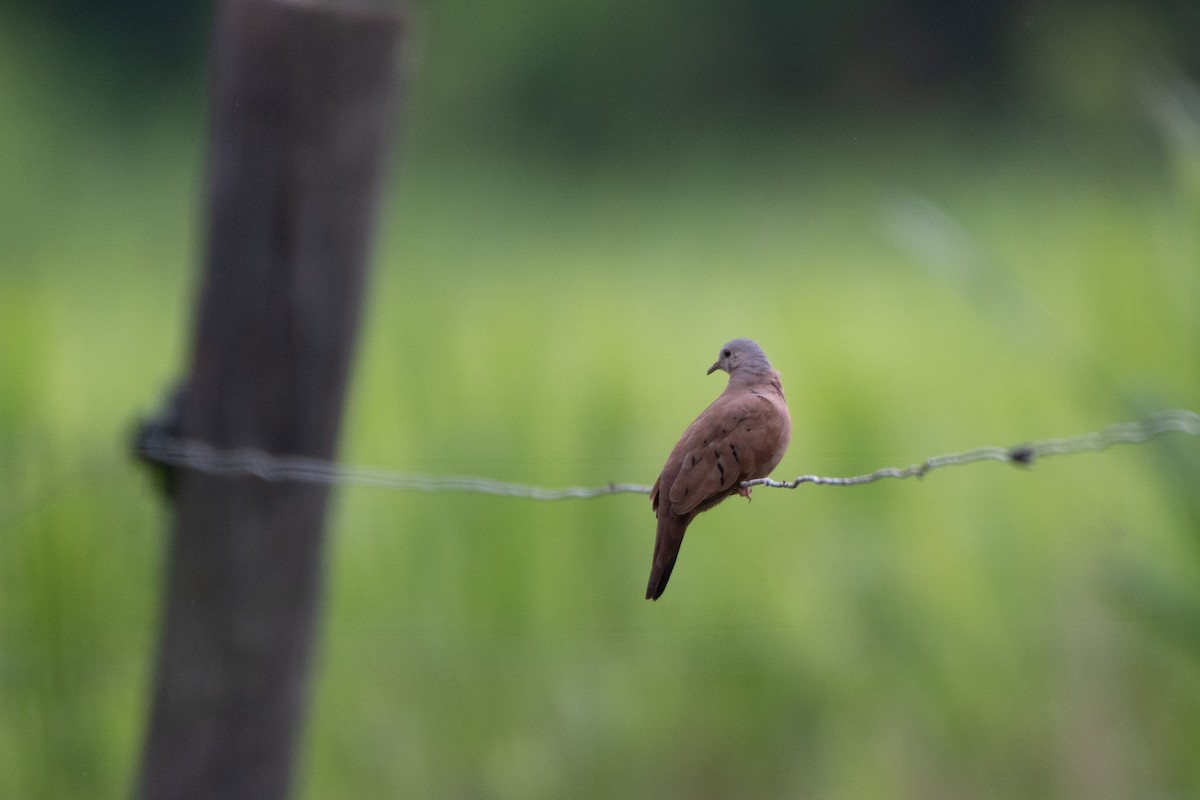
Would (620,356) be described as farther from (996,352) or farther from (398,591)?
(996,352)

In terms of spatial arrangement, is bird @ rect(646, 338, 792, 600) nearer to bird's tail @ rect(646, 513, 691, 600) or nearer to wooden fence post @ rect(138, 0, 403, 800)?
bird's tail @ rect(646, 513, 691, 600)

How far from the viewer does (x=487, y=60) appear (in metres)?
1.18

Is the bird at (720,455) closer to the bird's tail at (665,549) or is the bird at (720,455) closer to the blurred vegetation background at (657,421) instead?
the bird's tail at (665,549)

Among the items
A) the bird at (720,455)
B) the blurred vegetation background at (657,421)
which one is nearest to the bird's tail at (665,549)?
the bird at (720,455)

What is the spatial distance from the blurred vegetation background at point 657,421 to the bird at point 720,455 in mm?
327

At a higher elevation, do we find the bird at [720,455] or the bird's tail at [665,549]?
the bird at [720,455]

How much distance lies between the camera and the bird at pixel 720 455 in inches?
12.1

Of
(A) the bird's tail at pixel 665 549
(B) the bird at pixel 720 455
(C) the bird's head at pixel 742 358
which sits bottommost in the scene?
(A) the bird's tail at pixel 665 549

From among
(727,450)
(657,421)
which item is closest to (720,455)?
(727,450)

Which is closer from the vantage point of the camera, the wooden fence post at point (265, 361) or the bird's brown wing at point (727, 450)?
the bird's brown wing at point (727, 450)

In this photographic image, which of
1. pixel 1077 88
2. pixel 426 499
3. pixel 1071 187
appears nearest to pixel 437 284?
pixel 426 499

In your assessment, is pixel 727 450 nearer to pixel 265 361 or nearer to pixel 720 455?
pixel 720 455

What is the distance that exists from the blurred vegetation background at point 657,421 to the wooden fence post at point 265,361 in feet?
0.24

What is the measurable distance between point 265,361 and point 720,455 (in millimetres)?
578
